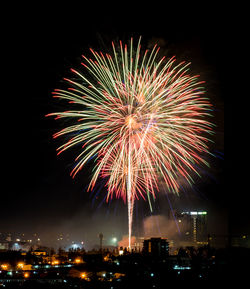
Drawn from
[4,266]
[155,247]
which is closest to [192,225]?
[155,247]

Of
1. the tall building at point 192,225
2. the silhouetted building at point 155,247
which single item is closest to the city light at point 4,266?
the silhouetted building at point 155,247

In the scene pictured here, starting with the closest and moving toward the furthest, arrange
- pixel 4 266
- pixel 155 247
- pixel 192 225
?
pixel 4 266
pixel 155 247
pixel 192 225

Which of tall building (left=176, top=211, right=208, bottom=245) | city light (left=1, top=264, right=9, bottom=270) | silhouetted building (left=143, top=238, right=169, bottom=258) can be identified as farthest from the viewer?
tall building (left=176, top=211, right=208, bottom=245)

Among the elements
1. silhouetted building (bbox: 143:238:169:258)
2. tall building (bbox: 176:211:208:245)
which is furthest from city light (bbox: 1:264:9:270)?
tall building (bbox: 176:211:208:245)

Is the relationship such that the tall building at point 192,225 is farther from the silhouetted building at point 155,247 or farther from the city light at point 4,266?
the city light at point 4,266

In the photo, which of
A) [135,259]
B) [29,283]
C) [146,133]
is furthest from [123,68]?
[135,259]

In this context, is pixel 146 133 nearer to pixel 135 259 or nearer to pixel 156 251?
pixel 135 259

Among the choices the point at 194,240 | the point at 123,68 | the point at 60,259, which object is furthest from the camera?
the point at 194,240

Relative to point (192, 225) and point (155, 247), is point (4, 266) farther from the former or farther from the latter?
point (192, 225)

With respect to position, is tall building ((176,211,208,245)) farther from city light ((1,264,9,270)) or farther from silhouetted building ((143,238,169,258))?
city light ((1,264,9,270))
